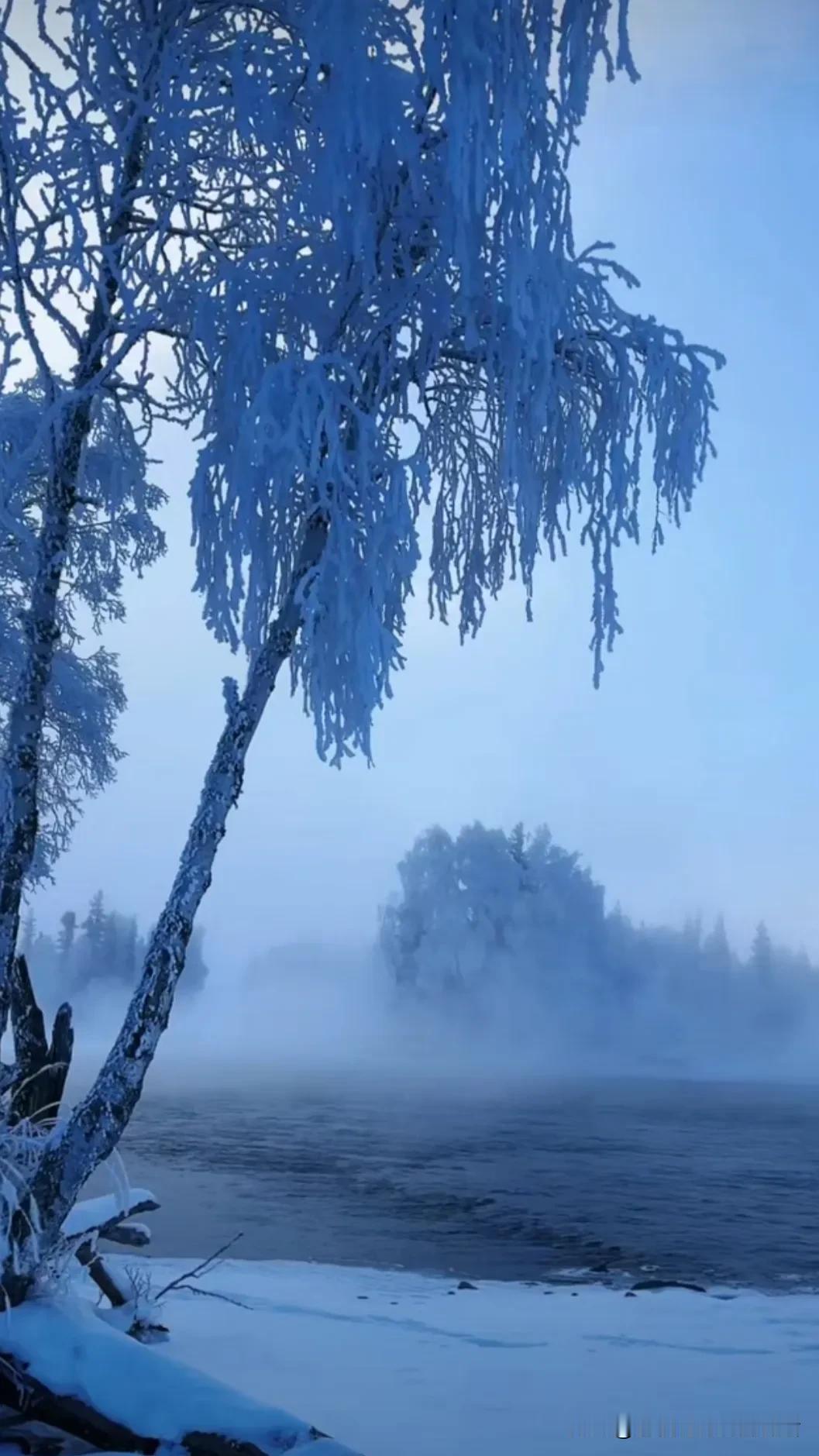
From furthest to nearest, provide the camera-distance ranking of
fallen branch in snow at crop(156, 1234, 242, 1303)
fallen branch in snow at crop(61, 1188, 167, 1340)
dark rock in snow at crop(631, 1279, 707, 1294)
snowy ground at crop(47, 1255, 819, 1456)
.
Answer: dark rock in snow at crop(631, 1279, 707, 1294), fallen branch in snow at crop(61, 1188, 167, 1340), fallen branch in snow at crop(156, 1234, 242, 1303), snowy ground at crop(47, 1255, 819, 1456)

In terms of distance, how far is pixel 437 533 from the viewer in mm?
7375

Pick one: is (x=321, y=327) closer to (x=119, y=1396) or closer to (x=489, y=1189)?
(x=119, y=1396)

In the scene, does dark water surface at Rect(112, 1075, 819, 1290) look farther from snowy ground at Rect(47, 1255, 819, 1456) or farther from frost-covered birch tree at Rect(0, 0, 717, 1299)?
frost-covered birch tree at Rect(0, 0, 717, 1299)

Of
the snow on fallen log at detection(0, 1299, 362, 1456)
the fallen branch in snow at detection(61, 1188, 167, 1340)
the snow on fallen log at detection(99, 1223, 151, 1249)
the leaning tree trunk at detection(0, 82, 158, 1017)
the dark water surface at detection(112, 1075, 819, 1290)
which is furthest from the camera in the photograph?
the dark water surface at detection(112, 1075, 819, 1290)

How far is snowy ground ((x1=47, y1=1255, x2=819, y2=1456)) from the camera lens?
225 inches

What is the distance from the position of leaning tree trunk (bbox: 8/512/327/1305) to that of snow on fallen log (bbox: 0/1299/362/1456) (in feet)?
1.27

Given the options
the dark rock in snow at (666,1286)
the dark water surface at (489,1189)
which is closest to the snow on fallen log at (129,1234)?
the dark rock in snow at (666,1286)

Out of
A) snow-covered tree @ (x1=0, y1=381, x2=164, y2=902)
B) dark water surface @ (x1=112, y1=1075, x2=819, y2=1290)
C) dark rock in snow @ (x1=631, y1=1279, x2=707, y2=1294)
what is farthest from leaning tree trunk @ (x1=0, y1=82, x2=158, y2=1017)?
dark water surface @ (x1=112, y1=1075, x2=819, y2=1290)

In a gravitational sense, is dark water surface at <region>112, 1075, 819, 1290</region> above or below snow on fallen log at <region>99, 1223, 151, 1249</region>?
below

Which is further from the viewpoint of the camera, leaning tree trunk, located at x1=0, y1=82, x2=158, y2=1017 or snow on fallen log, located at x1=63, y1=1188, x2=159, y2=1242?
snow on fallen log, located at x1=63, y1=1188, x2=159, y2=1242

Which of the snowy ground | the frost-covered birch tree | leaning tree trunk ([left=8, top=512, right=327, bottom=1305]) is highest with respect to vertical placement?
the frost-covered birch tree

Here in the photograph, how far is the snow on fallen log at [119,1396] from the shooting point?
4496mm

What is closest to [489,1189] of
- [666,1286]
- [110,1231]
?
[666,1286]

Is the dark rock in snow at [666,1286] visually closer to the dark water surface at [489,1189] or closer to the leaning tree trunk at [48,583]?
the dark water surface at [489,1189]
